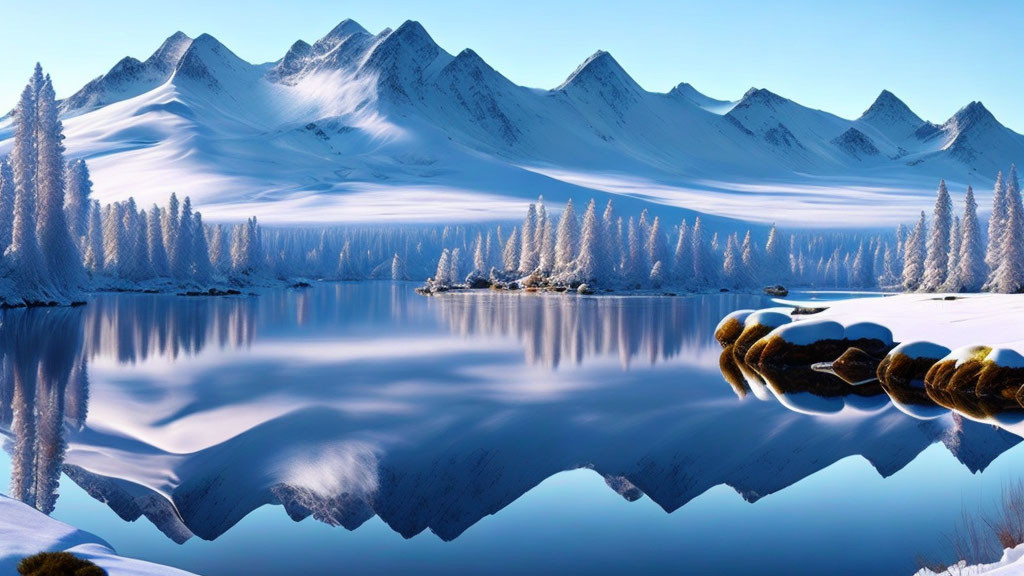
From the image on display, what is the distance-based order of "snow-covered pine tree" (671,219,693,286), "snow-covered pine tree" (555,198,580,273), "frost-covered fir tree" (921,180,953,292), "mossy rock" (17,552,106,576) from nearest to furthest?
"mossy rock" (17,552,106,576), "frost-covered fir tree" (921,180,953,292), "snow-covered pine tree" (555,198,580,273), "snow-covered pine tree" (671,219,693,286)

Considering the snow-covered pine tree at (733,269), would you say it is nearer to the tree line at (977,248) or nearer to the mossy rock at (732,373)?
the tree line at (977,248)

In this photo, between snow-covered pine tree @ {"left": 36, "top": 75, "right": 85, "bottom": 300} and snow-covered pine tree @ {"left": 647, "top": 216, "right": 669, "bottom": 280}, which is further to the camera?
snow-covered pine tree @ {"left": 647, "top": 216, "right": 669, "bottom": 280}

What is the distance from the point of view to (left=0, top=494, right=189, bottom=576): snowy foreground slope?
8.41 metres

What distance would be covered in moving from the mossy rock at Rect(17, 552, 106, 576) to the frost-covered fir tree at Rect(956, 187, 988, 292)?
78.4m

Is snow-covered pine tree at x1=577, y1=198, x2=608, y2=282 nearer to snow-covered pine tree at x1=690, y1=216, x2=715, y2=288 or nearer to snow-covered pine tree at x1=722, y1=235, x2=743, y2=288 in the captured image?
snow-covered pine tree at x1=690, y1=216, x2=715, y2=288

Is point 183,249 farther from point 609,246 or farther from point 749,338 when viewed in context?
point 749,338

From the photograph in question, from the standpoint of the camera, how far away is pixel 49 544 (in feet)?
30.2

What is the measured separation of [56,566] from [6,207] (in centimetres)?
6720

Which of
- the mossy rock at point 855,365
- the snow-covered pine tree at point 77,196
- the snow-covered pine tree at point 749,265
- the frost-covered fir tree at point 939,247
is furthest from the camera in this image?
the snow-covered pine tree at point 749,265

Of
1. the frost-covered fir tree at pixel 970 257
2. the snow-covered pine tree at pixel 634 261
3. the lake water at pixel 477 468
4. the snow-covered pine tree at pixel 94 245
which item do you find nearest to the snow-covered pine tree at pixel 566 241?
the snow-covered pine tree at pixel 634 261

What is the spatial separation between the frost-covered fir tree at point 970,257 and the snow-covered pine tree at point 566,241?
142 ft

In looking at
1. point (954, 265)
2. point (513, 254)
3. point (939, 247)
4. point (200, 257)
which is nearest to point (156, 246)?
point (200, 257)

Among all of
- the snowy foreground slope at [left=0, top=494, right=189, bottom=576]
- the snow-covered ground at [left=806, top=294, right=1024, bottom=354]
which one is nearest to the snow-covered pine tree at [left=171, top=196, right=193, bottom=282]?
the snow-covered ground at [left=806, top=294, right=1024, bottom=354]

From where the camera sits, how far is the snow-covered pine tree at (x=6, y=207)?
213 feet
